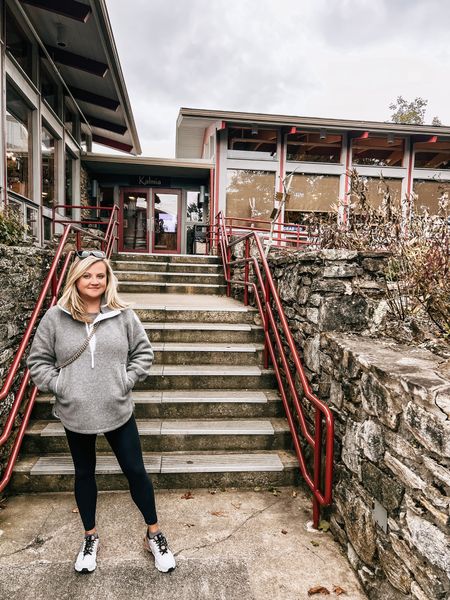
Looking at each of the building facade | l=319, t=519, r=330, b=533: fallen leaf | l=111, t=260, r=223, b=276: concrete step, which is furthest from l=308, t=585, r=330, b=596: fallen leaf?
the building facade

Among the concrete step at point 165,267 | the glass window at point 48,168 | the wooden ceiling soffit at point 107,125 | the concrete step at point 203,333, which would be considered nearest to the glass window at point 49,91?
the glass window at point 48,168

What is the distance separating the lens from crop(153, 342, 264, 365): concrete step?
164 inches

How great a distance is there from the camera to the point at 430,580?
170 centimetres

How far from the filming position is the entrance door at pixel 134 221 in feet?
42.9

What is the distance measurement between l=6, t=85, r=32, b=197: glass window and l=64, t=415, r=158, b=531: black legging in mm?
5413

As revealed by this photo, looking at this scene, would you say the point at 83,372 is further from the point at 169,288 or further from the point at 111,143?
the point at 111,143

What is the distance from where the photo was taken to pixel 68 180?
10.4m

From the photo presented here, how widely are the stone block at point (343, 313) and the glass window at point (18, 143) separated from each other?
5.54m

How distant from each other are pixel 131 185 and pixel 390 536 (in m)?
12.6

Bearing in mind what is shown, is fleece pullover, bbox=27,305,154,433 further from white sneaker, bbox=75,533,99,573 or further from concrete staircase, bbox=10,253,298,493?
concrete staircase, bbox=10,253,298,493

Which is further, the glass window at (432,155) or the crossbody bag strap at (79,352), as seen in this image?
the glass window at (432,155)

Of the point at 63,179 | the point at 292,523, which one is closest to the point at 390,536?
the point at 292,523

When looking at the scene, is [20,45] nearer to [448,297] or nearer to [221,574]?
[448,297]

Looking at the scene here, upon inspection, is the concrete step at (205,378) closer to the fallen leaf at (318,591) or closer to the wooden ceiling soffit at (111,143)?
the fallen leaf at (318,591)
